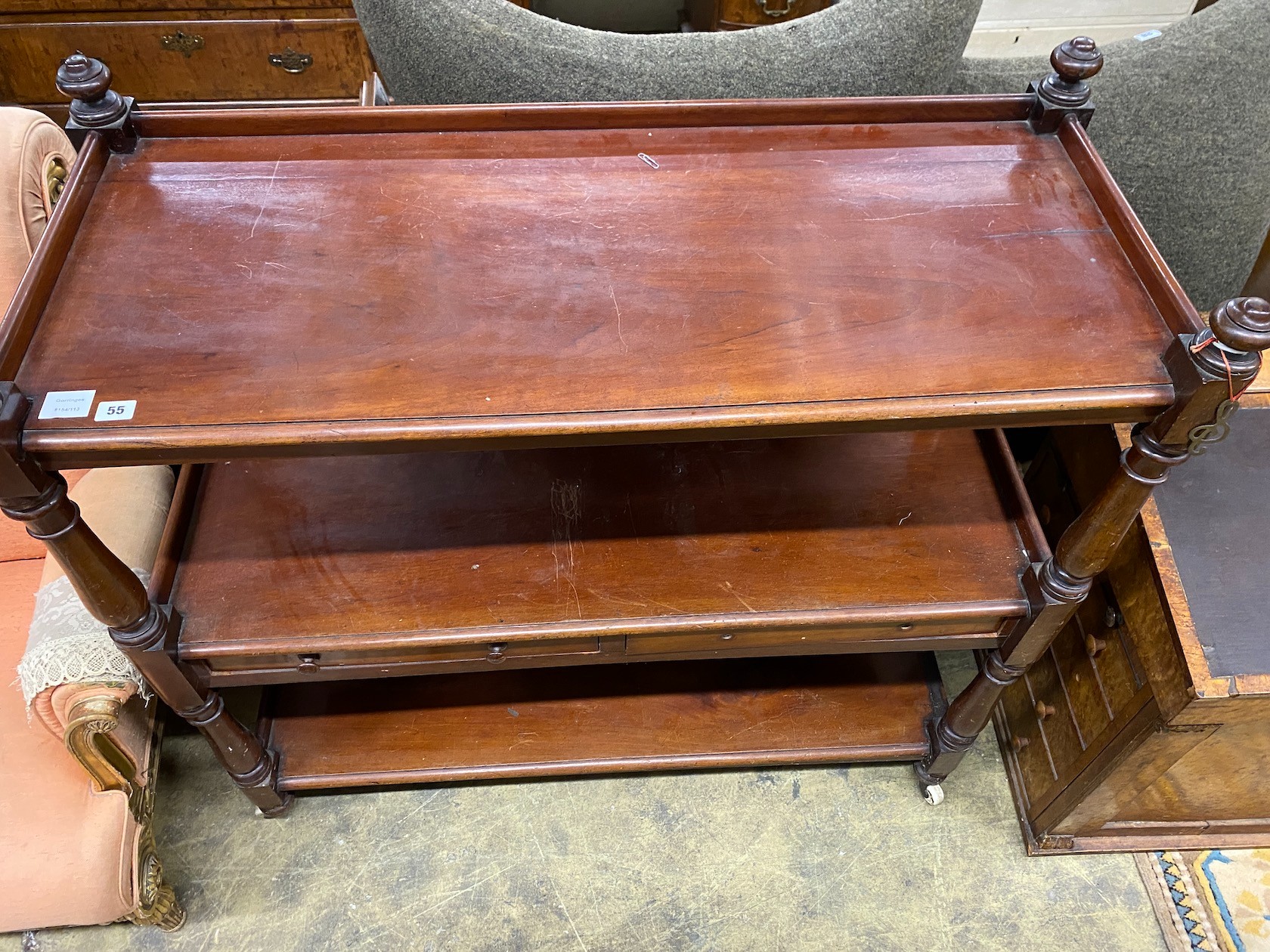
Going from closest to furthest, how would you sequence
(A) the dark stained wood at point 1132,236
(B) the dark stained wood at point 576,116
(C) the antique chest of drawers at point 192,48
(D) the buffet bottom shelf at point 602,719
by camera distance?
(A) the dark stained wood at point 1132,236 → (B) the dark stained wood at point 576,116 → (D) the buffet bottom shelf at point 602,719 → (C) the antique chest of drawers at point 192,48

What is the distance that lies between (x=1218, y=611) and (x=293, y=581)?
1141 millimetres

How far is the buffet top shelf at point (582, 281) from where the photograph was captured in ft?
2.54

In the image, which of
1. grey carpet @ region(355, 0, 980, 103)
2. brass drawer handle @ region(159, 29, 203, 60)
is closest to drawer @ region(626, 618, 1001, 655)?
grey carpet @ region(355, 0, 980, 103)

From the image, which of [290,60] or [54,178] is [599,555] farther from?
[290,60]

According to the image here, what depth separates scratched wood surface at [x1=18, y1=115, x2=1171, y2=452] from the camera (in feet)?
2.58

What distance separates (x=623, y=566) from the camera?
109cm

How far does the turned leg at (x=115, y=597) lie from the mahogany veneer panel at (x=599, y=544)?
58mm

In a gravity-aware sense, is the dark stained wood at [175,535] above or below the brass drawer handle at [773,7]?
below

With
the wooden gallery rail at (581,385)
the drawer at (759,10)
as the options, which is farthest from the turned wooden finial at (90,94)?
the drawer at (759,10)

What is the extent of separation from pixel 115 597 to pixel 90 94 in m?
0.53

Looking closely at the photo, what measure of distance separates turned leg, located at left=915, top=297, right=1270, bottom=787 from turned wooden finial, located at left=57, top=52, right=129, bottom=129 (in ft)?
3.64

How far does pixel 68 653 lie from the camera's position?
1006 mm

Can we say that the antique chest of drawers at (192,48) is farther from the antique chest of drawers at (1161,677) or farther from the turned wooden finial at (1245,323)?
the turned wooden finial at (1245,323)

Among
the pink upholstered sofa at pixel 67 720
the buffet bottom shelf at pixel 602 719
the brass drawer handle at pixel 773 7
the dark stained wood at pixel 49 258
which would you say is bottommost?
the buffet bottom shelf at pixel 602 719
